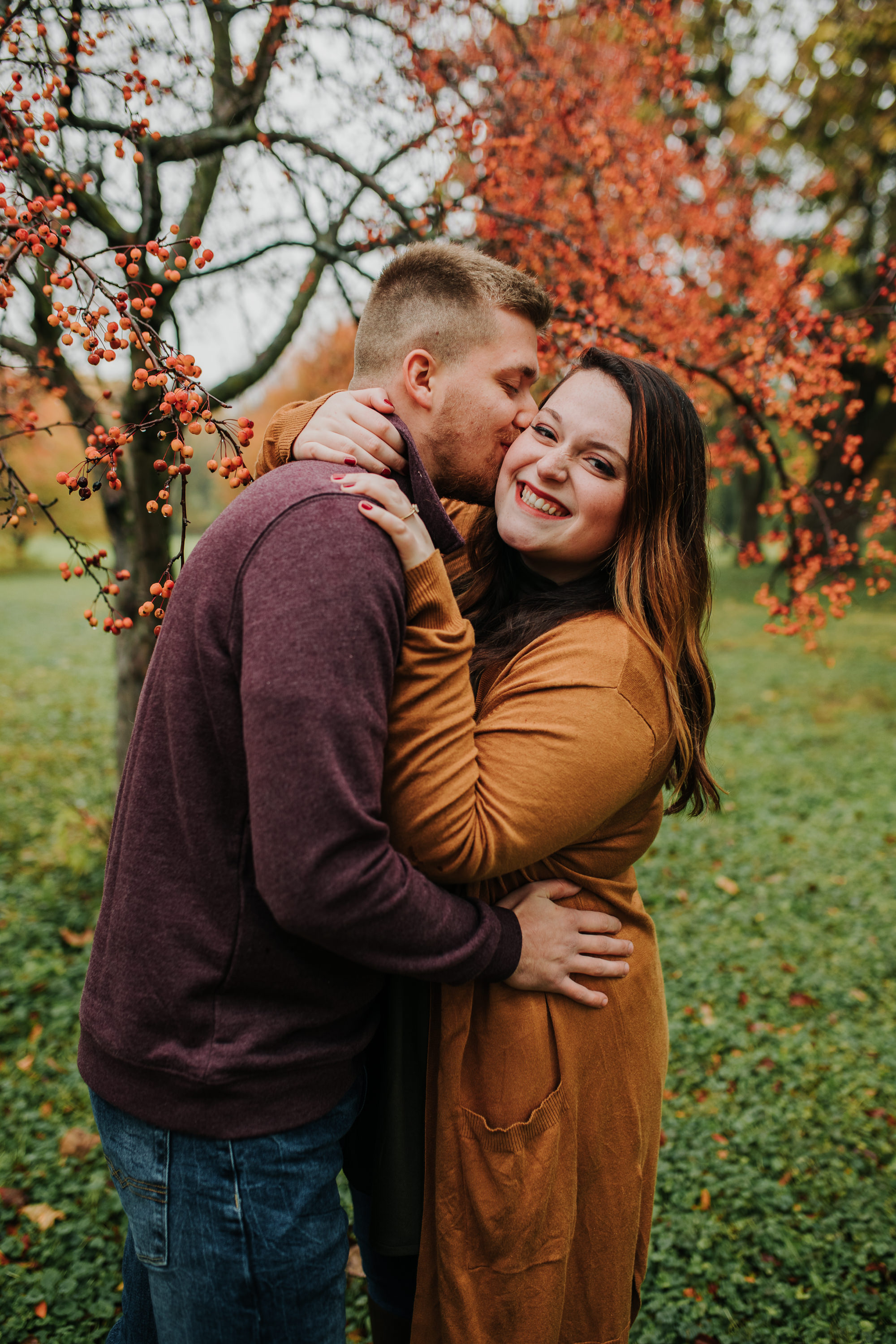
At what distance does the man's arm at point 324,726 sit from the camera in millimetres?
1254

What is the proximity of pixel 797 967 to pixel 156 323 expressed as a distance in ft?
16.0

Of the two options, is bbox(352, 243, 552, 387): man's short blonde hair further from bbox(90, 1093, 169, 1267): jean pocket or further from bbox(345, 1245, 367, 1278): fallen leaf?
bbox(345, 1245, 367, 1278): fallen leaf

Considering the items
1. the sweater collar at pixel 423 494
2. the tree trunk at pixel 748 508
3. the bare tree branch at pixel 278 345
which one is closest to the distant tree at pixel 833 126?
the tree trunk at pixel 748 508

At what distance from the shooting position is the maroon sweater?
1267mm

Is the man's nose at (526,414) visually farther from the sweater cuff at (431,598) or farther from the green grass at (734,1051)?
the green grass at (734,1051)

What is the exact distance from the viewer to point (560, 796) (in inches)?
63.2

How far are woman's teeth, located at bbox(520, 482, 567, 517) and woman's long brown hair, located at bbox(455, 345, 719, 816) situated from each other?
163 millimetres

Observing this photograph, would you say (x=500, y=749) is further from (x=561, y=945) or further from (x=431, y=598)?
(x=561, y=945)

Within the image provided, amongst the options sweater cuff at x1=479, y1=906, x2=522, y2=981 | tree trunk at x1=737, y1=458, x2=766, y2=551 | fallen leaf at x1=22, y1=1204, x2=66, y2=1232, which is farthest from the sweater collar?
tree trunk at x1=737, y1=458, x2=766, y2=551

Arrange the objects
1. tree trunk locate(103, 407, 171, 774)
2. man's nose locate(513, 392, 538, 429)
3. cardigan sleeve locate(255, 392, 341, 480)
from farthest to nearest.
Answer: tree trunk locate(103, 407, 171, 774) → man's nose locate(513, 392, 538, 429) → cardigan sleeve locate(255, 392, 341, 480)

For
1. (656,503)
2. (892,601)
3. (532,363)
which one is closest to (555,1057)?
(656,503)

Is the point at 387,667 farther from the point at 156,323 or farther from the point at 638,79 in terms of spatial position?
the point at 638,79

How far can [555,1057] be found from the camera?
1.81 meters

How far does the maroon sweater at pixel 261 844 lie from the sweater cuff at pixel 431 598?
2.4 inches
